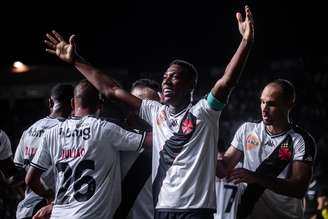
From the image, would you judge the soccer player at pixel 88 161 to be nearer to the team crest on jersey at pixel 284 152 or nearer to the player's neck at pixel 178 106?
the player's neck at pixel 178 106

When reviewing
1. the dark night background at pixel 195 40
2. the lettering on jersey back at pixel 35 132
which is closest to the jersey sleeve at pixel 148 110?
the lettering on jersey back at pixel 35 132

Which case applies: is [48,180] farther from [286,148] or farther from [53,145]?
[286,148]

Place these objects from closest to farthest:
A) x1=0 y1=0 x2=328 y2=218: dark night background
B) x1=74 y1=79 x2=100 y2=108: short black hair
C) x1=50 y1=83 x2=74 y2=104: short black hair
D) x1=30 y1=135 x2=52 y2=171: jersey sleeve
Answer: x1=74 y1=79 x2=100 y2=108: short black hair < x1=30 y1=135 x2=52 y2=171: jersey sleeve < x1=50 y1=83 x2=74 y2=104: short black hair < x1=0 y1=0 x2=328 y2=218: dark night background

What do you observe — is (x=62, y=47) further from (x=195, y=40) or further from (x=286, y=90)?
(x=195, y=40)

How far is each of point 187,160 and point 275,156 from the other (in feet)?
4.11

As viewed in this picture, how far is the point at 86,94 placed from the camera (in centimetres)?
593

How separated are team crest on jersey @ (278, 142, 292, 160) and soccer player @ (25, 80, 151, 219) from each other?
1.25m

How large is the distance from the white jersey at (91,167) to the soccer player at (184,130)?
27 centimetres

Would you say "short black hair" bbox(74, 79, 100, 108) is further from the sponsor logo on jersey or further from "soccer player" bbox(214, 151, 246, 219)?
"soccer player" bbox(214, 151, 246, 219)

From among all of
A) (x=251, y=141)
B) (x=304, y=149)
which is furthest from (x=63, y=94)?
(x=304, y=149)

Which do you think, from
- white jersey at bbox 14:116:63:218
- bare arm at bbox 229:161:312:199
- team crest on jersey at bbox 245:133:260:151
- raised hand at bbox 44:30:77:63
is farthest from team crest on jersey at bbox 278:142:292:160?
white jersey at bbox 14:116:63:218

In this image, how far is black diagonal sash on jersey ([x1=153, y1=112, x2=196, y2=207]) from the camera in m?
5.44

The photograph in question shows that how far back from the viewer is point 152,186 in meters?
5.66

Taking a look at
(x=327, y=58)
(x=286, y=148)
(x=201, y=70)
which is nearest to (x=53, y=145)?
(x=286, y=148)
